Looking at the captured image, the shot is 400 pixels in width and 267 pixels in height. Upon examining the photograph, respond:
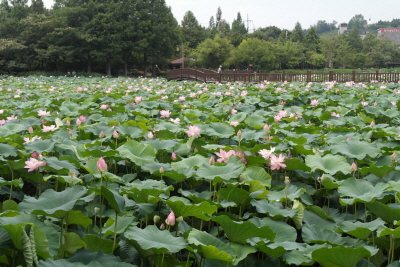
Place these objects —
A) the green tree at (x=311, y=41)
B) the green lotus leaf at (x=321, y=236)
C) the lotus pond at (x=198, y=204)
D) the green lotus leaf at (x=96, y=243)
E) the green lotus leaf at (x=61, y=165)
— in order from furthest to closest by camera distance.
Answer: the green tree at (x=311, y=41) < the green lotus leaf at (x=61, y=165) < the green lotus leaf at (x=321, y=236) < the green lotus leaf at (x=96, y=243) < the lotus pond at (x=198, y=204)

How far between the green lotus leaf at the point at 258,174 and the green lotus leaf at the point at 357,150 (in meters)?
0.67

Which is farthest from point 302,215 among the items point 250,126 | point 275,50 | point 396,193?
point 275,50

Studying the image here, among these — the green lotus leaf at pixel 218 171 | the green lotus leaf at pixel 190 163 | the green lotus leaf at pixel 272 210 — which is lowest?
the green lotus leaf at pixel 272 210

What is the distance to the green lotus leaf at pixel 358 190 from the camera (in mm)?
1571

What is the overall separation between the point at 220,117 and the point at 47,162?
7.52 feet

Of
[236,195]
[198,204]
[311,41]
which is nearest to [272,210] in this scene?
[236,195]

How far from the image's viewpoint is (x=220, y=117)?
149 inches

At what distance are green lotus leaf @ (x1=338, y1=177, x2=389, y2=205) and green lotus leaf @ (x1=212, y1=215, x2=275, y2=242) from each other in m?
0.55

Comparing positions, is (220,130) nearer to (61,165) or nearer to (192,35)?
(61,165)

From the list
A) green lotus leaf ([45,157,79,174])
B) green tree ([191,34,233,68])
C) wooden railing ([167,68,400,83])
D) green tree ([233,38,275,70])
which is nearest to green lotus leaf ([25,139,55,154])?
green lotus leaf ([45,157,79,174])

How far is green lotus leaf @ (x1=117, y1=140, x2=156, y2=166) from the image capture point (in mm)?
1968

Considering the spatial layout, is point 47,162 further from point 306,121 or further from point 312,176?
point 306,121

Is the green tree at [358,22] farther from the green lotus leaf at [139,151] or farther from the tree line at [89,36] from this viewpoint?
the green lotus leaf at [139,151]

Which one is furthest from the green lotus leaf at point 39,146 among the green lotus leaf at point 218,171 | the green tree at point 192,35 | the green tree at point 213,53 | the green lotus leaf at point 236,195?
the green tree at point 192,35
